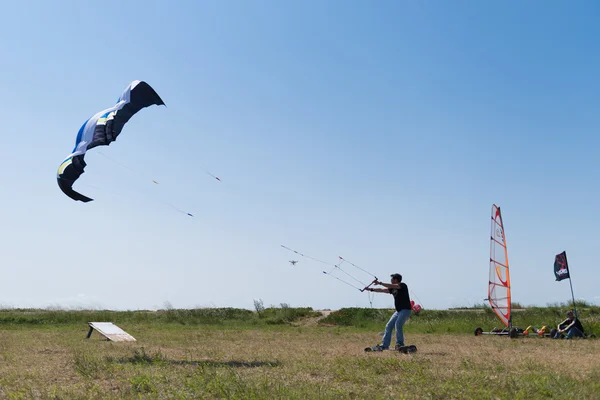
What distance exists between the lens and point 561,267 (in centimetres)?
2464

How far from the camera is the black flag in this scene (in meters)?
24.4

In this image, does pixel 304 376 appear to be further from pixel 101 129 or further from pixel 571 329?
pixel 571 329

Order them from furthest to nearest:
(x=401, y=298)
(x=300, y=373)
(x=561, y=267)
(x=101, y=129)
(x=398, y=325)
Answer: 1. (x=561, y=267)
2. (x=401, y=298)
3. (x=398, y=325)
4. (x=101, y=129)
5. (x=300, y=373)

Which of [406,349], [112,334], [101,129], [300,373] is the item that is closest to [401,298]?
[406,349]

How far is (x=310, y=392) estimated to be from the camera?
8.78 metres

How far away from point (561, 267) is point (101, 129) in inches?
812

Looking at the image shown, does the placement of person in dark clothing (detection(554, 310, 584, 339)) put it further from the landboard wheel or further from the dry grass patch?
the landboard wheel

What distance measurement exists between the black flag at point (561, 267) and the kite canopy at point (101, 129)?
1961 cm

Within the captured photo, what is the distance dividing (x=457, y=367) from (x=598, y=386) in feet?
9.74

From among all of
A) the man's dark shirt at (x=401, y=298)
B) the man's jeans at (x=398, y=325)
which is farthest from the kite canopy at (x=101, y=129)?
the man's jeans at (x=398, y=325)

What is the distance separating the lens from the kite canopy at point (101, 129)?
46.3 feet

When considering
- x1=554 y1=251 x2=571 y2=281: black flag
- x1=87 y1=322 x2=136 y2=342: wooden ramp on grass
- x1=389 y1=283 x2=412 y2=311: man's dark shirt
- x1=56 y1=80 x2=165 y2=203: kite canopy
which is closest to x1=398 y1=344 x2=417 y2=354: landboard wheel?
x1=389 y1=283 x2=412 y2=311: man's dark shirt

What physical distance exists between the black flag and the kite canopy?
772 inches

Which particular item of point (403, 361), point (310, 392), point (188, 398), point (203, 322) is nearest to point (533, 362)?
point (403, 361)
